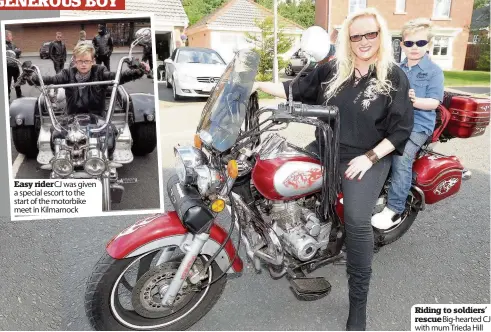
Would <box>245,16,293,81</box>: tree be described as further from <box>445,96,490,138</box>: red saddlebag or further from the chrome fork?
the chrome fork

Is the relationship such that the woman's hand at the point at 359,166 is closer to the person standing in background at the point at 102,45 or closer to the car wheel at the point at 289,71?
the person standing in background at the point at 102,45

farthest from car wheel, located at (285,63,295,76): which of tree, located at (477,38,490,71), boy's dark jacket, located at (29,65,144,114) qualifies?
boy's dark jacket, located at (29,65,144,114)

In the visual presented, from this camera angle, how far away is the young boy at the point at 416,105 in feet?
10.3

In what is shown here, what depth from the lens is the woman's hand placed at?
2354mm

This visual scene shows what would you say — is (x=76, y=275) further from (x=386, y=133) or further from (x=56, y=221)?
(x=386, y=133)

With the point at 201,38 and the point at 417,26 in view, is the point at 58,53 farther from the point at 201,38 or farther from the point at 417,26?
the point at 201,38

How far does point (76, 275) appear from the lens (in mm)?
3244

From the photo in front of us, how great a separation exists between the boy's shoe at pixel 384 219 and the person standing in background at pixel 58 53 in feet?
10.8

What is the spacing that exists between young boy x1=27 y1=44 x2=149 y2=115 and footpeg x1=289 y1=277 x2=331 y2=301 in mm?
2729

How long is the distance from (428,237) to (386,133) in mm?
1926

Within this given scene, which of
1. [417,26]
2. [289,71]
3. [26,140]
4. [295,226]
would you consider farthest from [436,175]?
[289,71]

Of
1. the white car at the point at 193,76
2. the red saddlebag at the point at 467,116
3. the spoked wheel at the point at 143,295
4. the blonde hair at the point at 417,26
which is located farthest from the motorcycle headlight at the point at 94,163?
the white car at the point at 193,76

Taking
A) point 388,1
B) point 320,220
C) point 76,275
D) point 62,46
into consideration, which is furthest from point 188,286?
point 388,1

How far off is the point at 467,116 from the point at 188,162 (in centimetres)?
244
